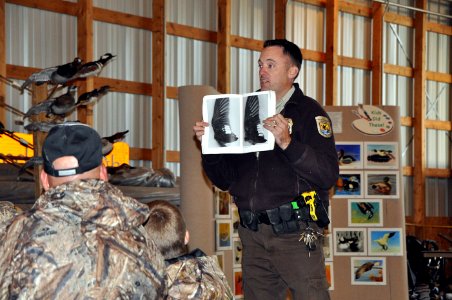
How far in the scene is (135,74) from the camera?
11.4m

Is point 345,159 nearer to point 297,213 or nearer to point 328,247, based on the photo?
point 328,247

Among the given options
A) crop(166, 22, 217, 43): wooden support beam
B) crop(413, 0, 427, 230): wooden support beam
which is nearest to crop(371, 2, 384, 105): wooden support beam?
crop(413, 0, 427, 230): wooden support beam

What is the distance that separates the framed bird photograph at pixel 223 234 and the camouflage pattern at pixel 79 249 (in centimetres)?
421

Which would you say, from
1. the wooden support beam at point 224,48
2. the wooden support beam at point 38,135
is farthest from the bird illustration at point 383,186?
the wooden support beam at point 224,48

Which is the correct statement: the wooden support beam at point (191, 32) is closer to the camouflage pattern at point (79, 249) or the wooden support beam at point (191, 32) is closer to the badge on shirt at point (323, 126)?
the badge on shirt at point (323, 126)

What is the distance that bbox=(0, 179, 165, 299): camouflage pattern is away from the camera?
2014 millimetres

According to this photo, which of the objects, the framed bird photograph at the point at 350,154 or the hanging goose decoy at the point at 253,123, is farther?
the framed bird photograph at the point at 350,154

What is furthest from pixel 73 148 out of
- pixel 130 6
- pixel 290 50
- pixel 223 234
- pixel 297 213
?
pixel 130 6

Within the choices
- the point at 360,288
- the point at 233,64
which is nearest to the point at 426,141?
the point at 233,64

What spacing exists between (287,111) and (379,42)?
11.5m

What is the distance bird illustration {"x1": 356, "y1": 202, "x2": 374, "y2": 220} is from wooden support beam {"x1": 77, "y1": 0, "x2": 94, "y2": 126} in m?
4.62

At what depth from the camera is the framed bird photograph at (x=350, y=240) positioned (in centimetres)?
679

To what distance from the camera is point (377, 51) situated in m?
14.7

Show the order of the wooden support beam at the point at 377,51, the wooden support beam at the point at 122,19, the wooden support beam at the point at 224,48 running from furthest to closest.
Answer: the wooden support beam at the point at 377,51
the wooden support beam at the point at 224,48
the wooden support beam at the point at 122,19
